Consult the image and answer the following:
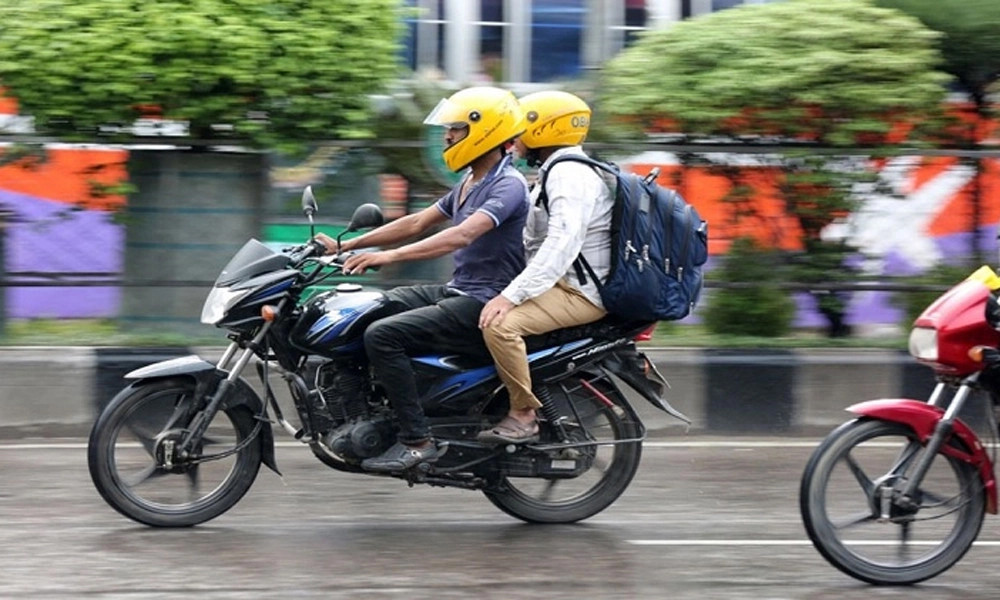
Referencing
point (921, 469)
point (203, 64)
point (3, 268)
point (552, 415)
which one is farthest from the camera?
point (3, 268)

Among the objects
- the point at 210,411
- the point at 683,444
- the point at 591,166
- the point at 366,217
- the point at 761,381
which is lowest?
the point at 683,444

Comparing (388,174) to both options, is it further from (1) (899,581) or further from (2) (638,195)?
(1) (899,581)

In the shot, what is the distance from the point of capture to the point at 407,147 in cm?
930

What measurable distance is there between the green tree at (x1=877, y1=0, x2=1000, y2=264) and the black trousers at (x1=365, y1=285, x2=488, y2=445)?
4.41 meters

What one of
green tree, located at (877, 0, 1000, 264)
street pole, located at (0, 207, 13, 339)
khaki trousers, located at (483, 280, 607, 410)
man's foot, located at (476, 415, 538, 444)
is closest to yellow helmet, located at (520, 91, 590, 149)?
khaki trousers, located at (483, 280, 607, 410)

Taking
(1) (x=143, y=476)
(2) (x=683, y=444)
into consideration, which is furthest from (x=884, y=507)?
(2) (x=683, y=444)

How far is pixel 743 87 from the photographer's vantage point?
9344 mm

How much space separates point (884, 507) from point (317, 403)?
2.20m

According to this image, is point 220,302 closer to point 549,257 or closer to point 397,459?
point 397,459

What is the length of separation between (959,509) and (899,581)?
1.08ft

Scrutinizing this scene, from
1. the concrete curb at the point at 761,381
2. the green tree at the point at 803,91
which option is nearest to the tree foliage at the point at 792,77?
the green tree at the point at 803,91

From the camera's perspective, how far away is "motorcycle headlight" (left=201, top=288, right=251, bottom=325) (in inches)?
249

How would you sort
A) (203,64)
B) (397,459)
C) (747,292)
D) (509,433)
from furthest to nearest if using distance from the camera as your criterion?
1. (747,292)
2. (203,64)
3. (509,433)
4. (397,459)

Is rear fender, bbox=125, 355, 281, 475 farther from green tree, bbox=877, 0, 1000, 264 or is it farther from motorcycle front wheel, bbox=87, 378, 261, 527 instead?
green tree, bbox=877, 0, 1000, 264
